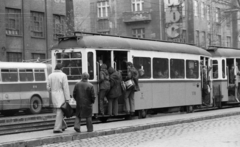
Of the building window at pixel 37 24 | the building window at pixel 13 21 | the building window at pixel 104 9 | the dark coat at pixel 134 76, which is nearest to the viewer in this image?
the dark coat at pixel 134 76

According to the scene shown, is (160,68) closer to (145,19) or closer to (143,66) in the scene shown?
(143,66)

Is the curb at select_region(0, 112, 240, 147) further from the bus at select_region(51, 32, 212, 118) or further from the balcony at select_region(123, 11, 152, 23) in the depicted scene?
the balcony at select_region(123, 11, 152, 23)

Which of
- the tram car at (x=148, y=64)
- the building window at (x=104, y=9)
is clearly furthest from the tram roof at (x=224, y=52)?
the building window at (x=104, y=9)

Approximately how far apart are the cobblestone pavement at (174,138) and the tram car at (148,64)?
132 inches

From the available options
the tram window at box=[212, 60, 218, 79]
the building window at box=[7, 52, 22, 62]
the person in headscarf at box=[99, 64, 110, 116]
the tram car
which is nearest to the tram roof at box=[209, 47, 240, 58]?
the tram window at box=[212, 60, 218, 79]

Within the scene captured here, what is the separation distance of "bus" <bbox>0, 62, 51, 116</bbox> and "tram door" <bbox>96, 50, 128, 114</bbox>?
29.2 feet

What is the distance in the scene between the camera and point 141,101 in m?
18.8

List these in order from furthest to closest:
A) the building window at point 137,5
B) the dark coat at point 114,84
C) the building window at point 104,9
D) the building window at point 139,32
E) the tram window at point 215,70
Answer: the building window at point 104,9 < the building window at point 137,5 < the building window at point 139,32 < the tram window at point 215,70 < the dark coat at point 114,84

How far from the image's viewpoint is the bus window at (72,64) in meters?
16.9

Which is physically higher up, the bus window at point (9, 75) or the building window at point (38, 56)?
the building window at point (38, 56)

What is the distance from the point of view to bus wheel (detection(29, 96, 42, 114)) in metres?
27.0

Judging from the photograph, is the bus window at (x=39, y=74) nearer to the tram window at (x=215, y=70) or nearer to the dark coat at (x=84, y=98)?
the tram window at (x=215, y=70)

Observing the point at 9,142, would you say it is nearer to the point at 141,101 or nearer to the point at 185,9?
the point at 141,101

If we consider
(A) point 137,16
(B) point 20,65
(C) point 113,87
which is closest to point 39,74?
(B) point 20,65
